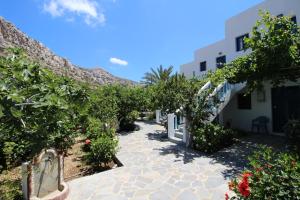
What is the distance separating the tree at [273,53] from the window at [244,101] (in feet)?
14.6

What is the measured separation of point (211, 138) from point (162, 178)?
3408 mm

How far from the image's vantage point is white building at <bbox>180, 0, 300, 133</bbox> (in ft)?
38.9

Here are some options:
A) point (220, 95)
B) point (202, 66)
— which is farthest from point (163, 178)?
point (202, 66)

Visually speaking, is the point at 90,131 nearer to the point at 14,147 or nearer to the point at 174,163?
the point at 14,147

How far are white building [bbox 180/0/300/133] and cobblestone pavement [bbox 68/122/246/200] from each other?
4.35 metres

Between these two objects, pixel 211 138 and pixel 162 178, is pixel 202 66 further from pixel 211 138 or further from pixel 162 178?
pixel 162 178

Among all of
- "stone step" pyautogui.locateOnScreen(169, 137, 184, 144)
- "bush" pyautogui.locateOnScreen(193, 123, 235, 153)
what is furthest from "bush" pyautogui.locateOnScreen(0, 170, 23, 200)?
"stone step" pyautogui.locateOnScreen(169, 137, 184, 144)

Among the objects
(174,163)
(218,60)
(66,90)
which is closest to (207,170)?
(174,163)

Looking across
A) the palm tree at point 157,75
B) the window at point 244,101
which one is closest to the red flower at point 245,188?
the window at point 244,101

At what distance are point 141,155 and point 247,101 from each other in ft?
27.1

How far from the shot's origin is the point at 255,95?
13.4 meters

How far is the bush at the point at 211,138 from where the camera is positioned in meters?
9.24

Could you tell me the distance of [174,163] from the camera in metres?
8.08

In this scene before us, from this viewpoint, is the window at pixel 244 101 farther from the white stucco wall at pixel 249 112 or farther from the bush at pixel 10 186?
the bush at pixel 10 186
